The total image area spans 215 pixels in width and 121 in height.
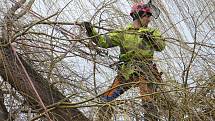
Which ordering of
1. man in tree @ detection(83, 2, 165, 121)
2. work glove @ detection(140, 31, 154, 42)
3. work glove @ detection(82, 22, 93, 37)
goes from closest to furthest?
man in tree @ detection(83, 2, 165, 121) < work glove @ detection(140, 31, 154, 42) < work glove @ detection(82, 22, 93, 37)

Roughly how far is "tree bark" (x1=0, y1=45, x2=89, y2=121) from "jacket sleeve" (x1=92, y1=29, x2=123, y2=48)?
427 millimetres

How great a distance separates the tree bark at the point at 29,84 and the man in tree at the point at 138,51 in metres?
0.30

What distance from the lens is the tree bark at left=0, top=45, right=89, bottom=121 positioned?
3787 millimetres

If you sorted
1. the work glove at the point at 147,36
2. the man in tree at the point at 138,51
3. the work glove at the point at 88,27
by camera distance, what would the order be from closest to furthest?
the man in tree at the point at 138,51
the work glove at the point at 147,36
the work glove at the point at 88,27

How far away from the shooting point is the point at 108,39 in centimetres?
384

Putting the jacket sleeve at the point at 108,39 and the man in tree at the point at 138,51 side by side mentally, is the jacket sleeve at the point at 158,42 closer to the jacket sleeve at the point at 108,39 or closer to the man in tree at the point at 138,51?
the man in tree at the point at 138,51

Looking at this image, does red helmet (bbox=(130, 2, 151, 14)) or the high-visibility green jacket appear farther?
red helmet (bbox=(130, 2, 151, 14))

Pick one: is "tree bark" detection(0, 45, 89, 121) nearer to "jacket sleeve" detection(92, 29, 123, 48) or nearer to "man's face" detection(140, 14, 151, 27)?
"jacket sleeve" detection(92, 29, 123, 48)

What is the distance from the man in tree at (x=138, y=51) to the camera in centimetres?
357

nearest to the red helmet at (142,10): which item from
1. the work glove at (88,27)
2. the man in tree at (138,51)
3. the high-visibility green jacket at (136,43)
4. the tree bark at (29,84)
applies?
the man in tree at (138,51)

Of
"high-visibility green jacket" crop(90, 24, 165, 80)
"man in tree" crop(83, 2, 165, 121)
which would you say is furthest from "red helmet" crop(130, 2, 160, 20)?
"high-visibility green jacket" crop(90, 24, 165, 80)

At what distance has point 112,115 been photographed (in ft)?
11.2

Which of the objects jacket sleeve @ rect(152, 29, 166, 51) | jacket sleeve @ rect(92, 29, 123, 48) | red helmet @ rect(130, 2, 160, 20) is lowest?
jacket sleeve @ rect(152, 29, 166, 51)

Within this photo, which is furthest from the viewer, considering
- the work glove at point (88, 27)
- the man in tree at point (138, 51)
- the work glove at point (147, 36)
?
the work glove at point (88, 27)
